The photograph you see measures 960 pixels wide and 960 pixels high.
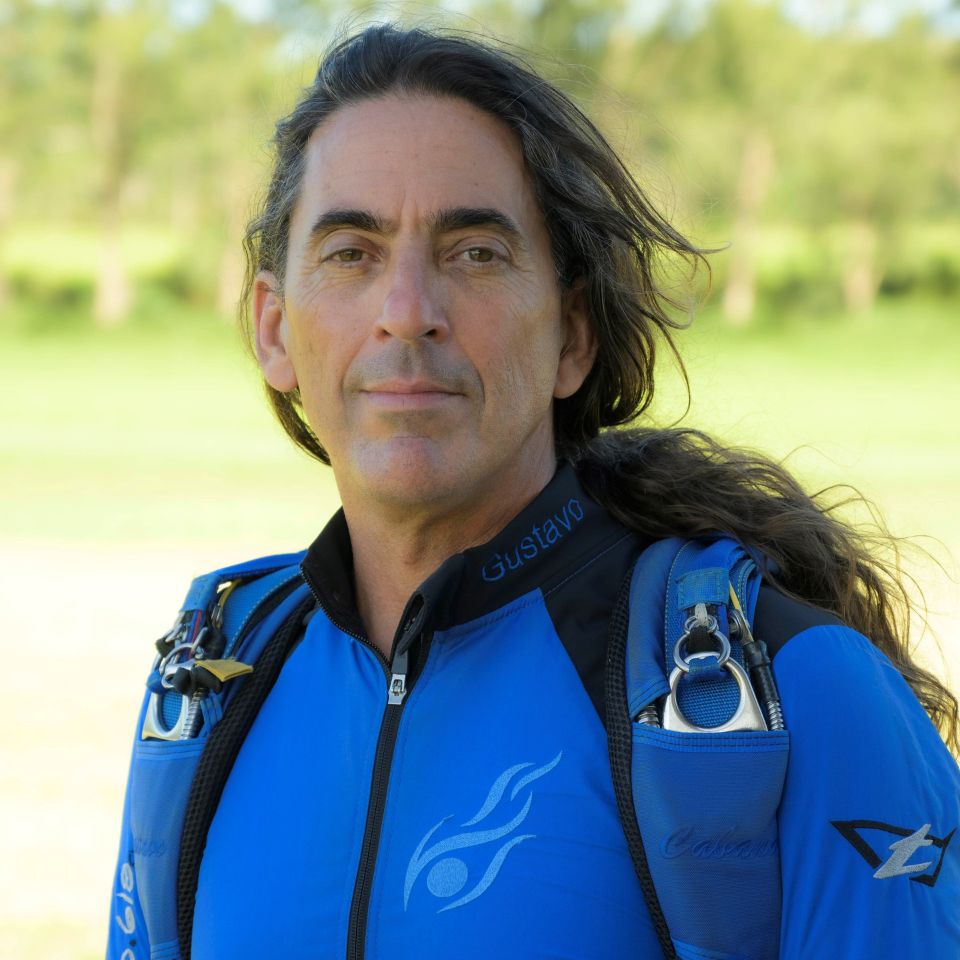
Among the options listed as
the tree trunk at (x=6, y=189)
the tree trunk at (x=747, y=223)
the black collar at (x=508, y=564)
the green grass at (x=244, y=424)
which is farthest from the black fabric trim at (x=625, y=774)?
the tree trunk at (x=6, y=189)

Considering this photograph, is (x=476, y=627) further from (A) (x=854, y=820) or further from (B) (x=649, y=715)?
(A) (x=854, y=820)

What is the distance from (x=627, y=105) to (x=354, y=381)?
907 mm

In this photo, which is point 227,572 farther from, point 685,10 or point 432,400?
point 685,10

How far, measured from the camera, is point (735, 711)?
68.1 inches

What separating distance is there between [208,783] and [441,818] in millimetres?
380

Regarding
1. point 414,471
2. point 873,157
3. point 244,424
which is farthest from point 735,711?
point 873,157

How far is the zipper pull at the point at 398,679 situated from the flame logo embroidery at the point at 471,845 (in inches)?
7.7

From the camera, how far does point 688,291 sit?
8.95 feet

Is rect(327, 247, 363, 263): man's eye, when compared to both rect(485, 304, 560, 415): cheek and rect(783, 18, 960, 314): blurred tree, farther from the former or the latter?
rect(783, 18, 960, 314): blurred tree

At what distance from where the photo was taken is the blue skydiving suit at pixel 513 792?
1.71 meters

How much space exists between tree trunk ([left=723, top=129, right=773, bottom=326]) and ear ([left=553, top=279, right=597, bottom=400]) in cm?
3035

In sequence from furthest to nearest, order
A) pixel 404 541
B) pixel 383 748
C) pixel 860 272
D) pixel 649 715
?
pixel 860 272, pixel 404 541, pixel 383 748, pixel 649 715

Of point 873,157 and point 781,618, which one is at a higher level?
point 873,157

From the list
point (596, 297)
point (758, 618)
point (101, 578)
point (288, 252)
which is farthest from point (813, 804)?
point (101, 578)
